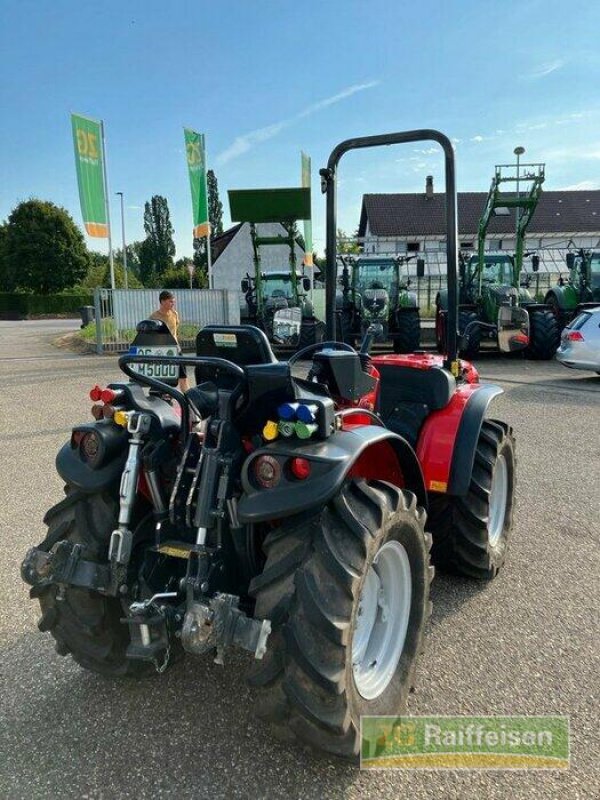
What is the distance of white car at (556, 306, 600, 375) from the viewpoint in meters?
11.1

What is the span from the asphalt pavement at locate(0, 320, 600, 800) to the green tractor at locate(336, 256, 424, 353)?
11.2 metres

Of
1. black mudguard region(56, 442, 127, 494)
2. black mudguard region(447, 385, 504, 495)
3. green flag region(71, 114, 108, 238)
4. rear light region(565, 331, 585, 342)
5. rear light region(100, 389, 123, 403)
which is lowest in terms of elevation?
rear light region(565, 331, 585, 342)

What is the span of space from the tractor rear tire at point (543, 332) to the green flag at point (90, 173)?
38.1ft

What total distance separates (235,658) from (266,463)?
1155mm

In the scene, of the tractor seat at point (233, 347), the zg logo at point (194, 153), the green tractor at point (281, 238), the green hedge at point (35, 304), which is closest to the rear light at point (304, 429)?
the tractor seat at point (233, 347)

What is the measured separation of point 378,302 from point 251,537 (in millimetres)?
13573

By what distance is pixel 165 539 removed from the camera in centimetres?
229

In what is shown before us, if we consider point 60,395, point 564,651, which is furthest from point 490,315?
point 564,651

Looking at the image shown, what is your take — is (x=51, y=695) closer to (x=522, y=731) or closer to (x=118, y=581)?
(x=118, y=581)

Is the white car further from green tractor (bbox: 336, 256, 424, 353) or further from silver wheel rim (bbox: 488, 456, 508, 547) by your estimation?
silver wheel rim (bbox: 488, 456, 508, 547)

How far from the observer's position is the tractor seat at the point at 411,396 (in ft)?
10.8

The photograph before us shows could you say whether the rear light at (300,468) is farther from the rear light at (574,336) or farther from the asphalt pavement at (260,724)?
the rear light at (574,336)

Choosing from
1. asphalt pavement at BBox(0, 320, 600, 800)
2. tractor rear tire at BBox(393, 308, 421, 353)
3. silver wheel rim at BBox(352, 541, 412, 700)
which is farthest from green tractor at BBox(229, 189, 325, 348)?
silver wheel rim at BBox(352, 541, 412, 700)

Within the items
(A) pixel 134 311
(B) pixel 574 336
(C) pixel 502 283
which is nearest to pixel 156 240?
(A) pixel 134 311
